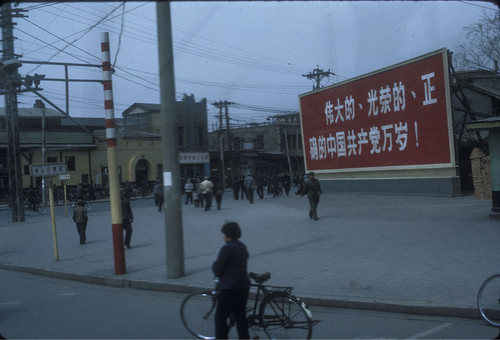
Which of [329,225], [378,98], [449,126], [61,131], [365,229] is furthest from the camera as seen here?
[61,131]

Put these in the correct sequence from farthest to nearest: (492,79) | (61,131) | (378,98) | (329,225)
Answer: (61,131)
(492,79)
(378,98)
(329,225)

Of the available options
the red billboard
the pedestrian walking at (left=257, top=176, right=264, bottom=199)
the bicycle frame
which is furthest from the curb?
the pedestrian walking at (left=257, top=176, right=264, bottom=199)

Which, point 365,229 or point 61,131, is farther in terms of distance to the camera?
point 61,131

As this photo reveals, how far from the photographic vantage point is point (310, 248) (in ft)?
39.5

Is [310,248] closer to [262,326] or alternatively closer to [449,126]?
[262,326]

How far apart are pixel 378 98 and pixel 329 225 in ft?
41.7

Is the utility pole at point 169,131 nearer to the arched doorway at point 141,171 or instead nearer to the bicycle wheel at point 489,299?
the bicycle wheel at point 489,299

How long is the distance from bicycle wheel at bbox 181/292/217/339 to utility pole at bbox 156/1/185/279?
3135 millimetres

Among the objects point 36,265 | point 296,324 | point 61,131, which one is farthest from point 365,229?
point 61,131

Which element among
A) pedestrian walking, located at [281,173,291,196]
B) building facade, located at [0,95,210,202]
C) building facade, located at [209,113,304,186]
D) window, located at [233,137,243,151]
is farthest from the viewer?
window, located at [233,137,243,151]

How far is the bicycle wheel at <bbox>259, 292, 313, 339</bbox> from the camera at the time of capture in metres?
5.43

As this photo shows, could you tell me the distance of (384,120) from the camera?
26.8 metres

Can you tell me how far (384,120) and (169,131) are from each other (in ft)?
64.5

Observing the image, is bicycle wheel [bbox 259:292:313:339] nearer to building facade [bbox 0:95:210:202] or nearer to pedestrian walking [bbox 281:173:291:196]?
building facade [bbox 0:95:210:202]
